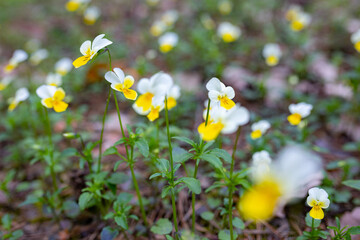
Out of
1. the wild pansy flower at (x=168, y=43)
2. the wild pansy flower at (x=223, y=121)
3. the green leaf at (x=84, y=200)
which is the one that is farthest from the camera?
the wild pansy flower at (x=168, y=43)

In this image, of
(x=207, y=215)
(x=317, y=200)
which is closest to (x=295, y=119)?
(x=317, y=200)

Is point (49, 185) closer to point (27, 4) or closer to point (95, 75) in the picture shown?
point (95, 75)

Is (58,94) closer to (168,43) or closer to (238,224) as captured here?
(238,224)

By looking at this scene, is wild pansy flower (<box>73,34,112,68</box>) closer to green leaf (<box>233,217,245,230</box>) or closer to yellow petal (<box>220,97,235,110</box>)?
yellow petal (<box>220,97,235,110</box>)

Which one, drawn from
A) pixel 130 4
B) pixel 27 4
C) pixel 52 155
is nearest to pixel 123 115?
pixel 52 155

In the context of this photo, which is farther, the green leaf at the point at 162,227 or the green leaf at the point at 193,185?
the green leaf at the point at 162,227

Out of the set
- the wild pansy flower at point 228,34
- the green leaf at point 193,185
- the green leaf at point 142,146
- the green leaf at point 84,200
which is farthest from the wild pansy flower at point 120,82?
the wild pansy flower at point 228,34

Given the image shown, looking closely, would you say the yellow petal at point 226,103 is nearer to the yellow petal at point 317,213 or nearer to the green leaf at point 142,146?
the green leaf at point 142,146
